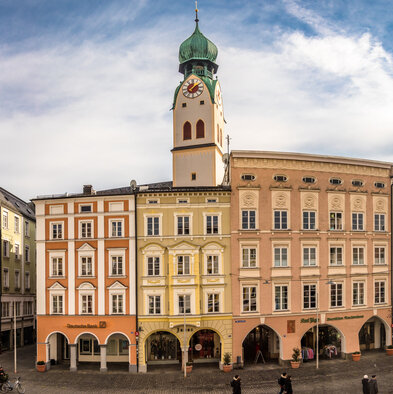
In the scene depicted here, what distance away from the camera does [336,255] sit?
164 ft

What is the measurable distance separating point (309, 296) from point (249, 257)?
7.62m

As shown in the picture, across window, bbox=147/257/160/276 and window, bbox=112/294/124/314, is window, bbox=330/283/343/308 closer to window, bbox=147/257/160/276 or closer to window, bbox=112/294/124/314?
window, bbox=147/257/160/276

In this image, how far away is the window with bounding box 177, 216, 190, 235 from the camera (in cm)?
4706

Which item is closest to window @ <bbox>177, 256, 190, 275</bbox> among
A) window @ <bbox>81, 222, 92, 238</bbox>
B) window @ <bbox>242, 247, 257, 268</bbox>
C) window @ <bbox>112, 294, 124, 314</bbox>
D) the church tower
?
window @ <bbox>242, 247, 257, 268</bbox>

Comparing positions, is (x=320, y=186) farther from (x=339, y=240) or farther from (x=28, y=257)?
(x=28, y=257)

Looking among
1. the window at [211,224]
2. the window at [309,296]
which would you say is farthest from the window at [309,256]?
the window at [211,224]

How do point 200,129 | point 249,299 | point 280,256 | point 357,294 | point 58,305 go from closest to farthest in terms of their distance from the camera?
point 249,299, point 58,305, point 280,256, point 357,294, point 200,129

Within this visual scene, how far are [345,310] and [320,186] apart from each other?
1327 centimetres

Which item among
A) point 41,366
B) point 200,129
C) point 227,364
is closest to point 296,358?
point 227,364

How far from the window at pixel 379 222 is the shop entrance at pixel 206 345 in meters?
21.1

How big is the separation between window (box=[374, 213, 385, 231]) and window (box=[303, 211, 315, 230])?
798cm

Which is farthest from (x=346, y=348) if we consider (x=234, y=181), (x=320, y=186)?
(x=234, y=181)

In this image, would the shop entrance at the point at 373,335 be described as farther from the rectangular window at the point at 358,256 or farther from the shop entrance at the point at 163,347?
the shop entrance at the point at 163,347

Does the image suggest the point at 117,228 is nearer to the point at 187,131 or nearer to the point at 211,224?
the point at 211,224
